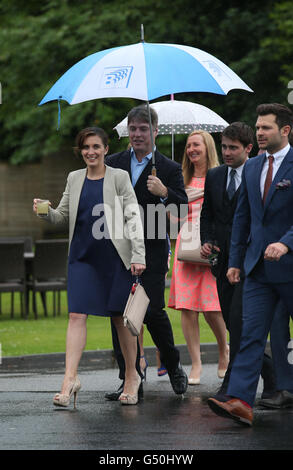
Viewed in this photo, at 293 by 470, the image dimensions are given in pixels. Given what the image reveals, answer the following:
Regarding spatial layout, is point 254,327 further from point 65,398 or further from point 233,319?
point 65,398

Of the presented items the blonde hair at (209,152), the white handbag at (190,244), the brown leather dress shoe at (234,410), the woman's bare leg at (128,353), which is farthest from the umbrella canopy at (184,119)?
the brown leather dress shoe at (234,410)

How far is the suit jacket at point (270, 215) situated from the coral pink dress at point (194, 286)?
2399 millimetres

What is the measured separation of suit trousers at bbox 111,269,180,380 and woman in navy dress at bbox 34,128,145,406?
0.40 metres

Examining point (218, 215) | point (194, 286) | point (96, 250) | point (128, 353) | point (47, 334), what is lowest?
point (47, 334)

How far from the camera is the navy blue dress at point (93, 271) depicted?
7590 mm

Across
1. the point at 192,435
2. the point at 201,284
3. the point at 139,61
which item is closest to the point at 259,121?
the point at 139,61

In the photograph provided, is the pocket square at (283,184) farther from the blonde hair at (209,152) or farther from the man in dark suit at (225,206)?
the blonde hair at (209,152)

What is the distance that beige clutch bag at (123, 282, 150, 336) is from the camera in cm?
738

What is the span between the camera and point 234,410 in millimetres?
6641

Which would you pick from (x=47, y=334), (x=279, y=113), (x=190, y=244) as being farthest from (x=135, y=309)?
(x=47, y=334)

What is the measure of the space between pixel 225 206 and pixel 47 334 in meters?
5.82

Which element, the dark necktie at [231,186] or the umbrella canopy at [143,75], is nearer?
the umbrella canopy at [143,75]

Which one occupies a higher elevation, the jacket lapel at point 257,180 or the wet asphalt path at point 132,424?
the jacket lapel at point 257,180

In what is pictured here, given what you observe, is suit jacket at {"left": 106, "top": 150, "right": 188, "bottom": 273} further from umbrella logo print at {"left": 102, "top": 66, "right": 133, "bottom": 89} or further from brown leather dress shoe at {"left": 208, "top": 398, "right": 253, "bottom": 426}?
brown leather dress shoe at {"left": 208, "top": 398, "right": 253, "bottom": 426}
